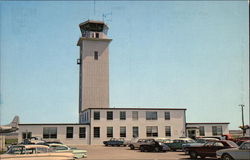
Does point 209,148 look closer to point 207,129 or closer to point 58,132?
point 58,132

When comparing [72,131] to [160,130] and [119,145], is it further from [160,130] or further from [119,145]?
[160,130]

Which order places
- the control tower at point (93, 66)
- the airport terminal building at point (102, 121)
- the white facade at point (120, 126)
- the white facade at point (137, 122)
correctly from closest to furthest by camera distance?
the white facade at point (120, 126) → the airport terminal building at point (102, 121) → the white facade at point (137, 122) → the control tower at point (93, 66)

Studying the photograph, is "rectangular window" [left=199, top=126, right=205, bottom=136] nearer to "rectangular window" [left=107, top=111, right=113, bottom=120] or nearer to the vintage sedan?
"rectangular window" [left=107, top=111, right=113, bottom=120]

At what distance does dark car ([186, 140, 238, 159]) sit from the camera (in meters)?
21.8

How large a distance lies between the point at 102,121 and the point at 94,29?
74.4 ft

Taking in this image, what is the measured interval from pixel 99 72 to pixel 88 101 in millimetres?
6245

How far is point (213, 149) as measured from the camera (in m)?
22.1

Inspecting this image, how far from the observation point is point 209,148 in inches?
880

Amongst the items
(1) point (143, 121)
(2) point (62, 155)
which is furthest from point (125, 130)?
(2) point (62, 155)

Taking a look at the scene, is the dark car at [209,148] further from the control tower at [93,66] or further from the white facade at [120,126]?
the control tower at [93,66]

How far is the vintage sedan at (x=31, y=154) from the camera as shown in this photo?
16.9 meters

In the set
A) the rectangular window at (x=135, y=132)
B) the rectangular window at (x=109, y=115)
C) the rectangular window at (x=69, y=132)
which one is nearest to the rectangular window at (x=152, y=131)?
the rectangular window at (x=135, y=132)

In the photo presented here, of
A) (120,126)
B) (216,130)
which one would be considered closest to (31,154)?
(120,126)

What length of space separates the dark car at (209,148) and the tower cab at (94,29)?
4254 centimetres
